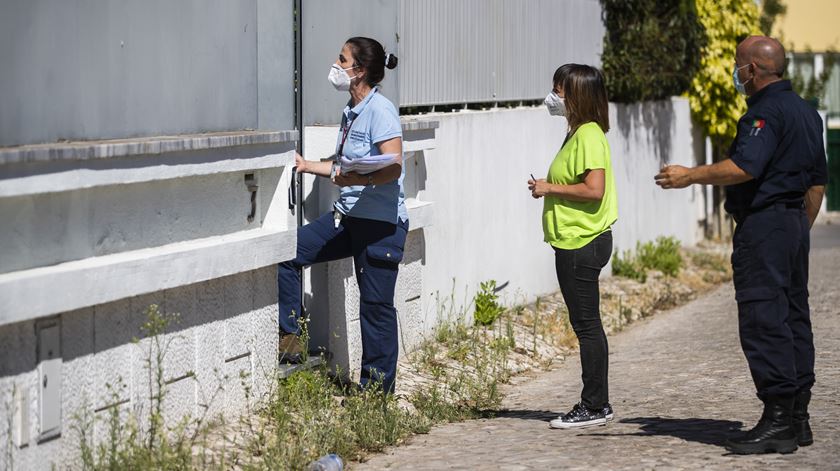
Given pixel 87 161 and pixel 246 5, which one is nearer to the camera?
pixel 87 161

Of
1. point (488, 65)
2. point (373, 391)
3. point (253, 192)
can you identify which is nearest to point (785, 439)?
point (373, 391)

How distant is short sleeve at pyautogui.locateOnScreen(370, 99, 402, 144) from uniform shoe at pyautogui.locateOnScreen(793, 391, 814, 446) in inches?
92.5

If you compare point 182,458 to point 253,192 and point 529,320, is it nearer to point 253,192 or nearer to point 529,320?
point 253,192

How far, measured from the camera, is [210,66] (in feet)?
21.5

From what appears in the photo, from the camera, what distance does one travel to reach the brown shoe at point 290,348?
729 centimetres

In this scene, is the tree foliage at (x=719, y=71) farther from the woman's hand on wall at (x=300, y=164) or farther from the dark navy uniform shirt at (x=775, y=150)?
the dark navy uniform shirt at (x=775, y=150)

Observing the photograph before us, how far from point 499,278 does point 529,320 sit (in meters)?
0.46

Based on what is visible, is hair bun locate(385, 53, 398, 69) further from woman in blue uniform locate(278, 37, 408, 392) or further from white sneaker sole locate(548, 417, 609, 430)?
white sneaker sole locate(548, 417, 609, 430)

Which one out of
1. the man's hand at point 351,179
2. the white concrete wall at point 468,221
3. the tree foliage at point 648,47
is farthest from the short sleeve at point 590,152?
the tree foliage at point 648,47

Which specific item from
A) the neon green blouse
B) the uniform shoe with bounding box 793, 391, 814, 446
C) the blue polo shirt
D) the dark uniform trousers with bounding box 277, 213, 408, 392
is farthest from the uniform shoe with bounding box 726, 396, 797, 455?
the blue polo shirt

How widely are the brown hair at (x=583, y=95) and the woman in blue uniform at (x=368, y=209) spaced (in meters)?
0.88

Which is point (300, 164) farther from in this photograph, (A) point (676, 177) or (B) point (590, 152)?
(A) point (676, 177)

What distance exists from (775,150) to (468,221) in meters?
4.12

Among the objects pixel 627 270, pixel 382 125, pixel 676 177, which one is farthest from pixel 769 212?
pixel 627 270
